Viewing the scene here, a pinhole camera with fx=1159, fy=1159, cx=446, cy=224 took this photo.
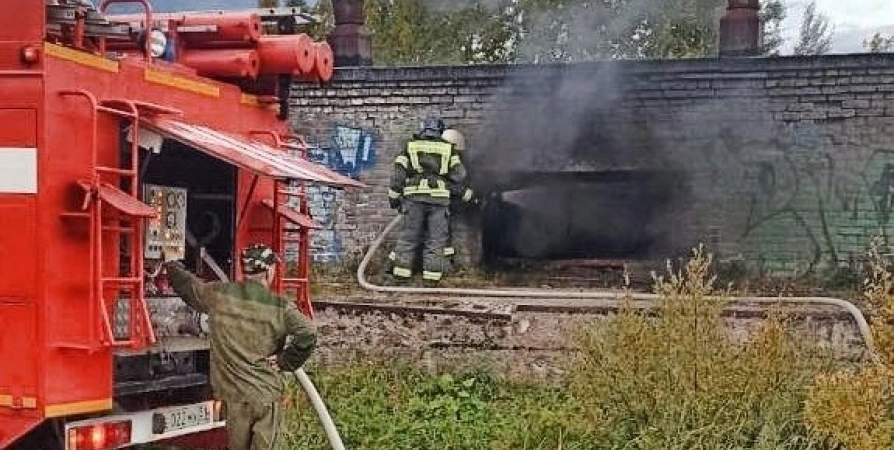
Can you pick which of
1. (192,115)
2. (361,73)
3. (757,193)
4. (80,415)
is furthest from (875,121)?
(80,415)

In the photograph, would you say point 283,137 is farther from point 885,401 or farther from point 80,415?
point 885,401

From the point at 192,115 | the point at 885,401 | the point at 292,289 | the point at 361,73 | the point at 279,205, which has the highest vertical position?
the point at 361,73

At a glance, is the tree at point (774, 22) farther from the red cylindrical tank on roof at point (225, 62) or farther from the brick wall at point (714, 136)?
the red cylindrical tank on roof at point (225, 62)

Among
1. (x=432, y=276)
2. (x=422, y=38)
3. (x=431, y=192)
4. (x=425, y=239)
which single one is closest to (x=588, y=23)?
(x=431, y=192)

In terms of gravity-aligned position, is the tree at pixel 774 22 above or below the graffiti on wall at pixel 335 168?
above

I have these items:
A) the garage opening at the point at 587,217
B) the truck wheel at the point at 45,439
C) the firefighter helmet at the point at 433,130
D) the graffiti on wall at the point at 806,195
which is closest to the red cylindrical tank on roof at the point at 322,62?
the truck wheel at the point at 45,439

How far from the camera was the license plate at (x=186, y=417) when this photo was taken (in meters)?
5.70

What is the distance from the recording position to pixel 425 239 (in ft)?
39.7

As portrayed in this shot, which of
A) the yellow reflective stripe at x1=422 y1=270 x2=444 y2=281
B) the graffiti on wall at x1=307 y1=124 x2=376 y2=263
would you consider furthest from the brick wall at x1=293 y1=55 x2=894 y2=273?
the yellow reflective stripe at x1=422 y1=270 x2=444 y2=281

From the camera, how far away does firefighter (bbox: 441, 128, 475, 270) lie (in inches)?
476

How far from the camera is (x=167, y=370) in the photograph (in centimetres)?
611

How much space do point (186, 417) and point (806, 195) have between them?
26.1ft

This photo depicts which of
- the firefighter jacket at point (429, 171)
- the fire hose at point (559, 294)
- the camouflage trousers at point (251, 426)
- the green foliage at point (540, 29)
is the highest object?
the green foliage at point (540, 29)

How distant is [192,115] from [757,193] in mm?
7583
